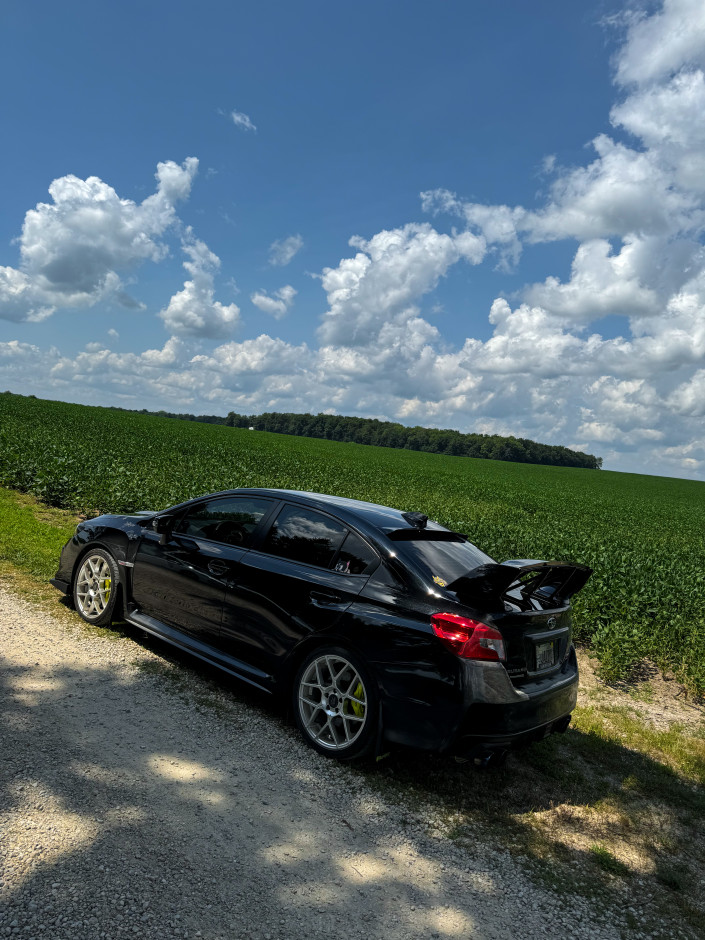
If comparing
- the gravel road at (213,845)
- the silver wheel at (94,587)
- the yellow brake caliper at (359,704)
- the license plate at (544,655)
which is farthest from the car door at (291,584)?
the silver wheel at (94,587)

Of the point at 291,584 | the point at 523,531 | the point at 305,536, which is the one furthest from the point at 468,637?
the point at 523,531

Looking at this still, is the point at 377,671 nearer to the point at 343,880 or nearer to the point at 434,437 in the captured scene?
the point at 343,880

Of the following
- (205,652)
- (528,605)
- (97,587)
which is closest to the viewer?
(528,605)

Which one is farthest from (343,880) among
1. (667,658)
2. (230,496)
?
(667,658)

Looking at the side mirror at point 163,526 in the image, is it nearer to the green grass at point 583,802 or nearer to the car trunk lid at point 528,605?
the green grass at point 583,802

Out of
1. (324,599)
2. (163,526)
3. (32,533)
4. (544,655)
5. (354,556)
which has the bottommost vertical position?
(32,533)

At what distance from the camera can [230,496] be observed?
5113mm

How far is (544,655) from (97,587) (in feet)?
13.2

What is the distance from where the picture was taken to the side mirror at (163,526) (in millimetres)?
5234

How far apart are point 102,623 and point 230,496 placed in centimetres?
180

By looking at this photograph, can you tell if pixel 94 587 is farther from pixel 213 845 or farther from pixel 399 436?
pixel 399 436

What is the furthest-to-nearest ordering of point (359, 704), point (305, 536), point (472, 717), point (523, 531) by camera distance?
point (523, 531) < point (305, 536) < point (359, 704) < point (472, 717)

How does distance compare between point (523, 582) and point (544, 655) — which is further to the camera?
point (523, 582)

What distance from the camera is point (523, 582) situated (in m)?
4.11
